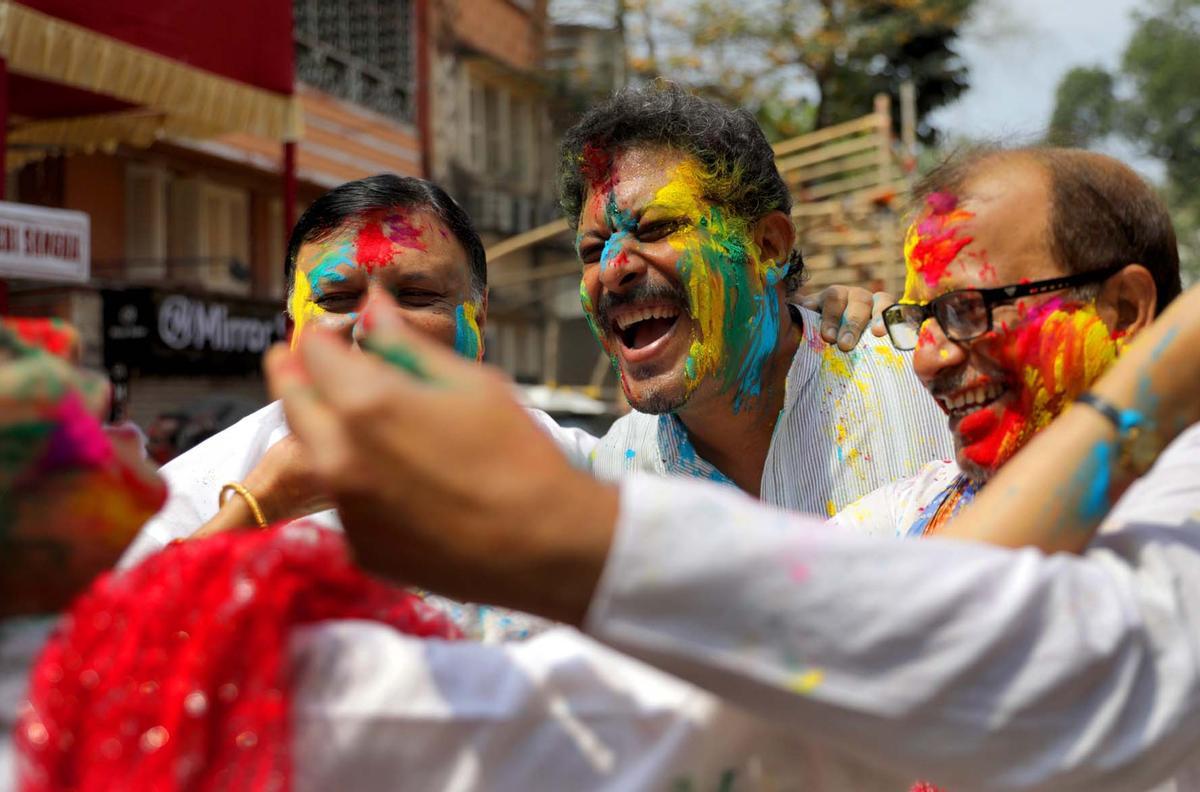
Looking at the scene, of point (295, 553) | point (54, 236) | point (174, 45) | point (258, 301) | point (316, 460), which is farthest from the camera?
point (258, 301)

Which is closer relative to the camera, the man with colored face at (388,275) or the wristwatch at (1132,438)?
the wristwatch at (1132,438)

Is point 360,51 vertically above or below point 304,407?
above

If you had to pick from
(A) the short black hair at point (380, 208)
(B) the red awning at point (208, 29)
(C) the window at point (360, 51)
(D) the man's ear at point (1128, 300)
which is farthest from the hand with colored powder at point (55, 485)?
(C) the window at point (360, 51)

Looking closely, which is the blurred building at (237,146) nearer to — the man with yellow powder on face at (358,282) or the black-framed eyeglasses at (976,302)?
the man with yellow powder on face at (358,282)

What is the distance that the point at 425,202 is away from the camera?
261 centimetres

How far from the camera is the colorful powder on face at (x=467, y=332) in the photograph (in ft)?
8.30

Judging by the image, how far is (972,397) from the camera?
1.69 m

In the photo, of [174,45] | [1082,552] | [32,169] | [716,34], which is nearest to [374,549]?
[1082,552]

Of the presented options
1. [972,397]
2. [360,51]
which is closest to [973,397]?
[972,397]

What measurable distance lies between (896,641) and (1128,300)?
972 millimetres

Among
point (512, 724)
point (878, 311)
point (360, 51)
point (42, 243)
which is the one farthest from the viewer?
point (360, 51)

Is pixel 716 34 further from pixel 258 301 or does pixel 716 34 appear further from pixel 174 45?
pixel 174 45

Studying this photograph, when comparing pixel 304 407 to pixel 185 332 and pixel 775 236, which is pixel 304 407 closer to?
pixel 775 236

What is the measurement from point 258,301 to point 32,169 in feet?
7.63
